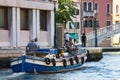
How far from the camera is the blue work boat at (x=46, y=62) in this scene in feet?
98.5

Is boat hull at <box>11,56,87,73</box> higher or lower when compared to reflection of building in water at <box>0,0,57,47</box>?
lower

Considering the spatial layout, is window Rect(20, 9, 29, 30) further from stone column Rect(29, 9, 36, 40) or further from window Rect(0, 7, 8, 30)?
window Rect(0, 7, 8, 30)

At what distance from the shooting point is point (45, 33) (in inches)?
1810

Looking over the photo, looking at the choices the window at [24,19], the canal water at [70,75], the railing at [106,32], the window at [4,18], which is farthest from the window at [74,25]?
the canal water at [70,75]

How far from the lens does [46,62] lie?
3086 centimetres

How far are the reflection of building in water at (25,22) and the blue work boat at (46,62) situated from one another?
759cm

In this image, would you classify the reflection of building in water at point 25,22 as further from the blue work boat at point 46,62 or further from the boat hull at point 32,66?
the boat hull at point 32,66

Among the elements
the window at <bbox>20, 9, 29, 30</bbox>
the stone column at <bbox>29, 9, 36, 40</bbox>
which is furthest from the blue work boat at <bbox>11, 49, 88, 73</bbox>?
the stone column at <bbox>29, 9, 36, 40</bbox>

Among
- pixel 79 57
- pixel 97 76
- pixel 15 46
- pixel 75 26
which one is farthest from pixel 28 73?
pixel 75 26

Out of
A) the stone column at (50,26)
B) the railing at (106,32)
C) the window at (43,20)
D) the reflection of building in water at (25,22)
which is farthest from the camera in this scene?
the railing at (106,32)

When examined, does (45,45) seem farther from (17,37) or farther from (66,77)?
(66,77)

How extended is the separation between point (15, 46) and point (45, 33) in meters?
5.31

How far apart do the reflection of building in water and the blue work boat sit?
7.59 metres

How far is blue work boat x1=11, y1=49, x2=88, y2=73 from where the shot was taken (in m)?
30.0
